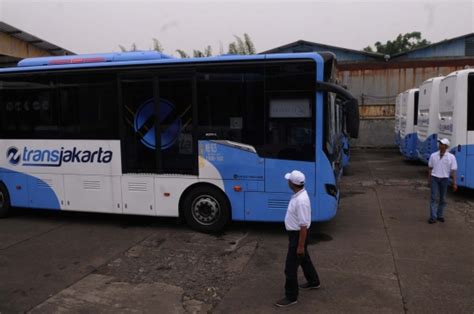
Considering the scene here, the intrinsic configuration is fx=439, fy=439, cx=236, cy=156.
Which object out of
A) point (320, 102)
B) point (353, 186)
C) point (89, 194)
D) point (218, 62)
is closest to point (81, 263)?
point (89, 194)

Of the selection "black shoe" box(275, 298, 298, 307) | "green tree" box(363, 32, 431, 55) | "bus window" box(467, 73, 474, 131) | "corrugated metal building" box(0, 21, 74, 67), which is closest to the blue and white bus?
"black shoe" box(275, 298, 298, 307)

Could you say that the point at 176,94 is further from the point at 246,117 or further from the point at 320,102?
the point at 320,102

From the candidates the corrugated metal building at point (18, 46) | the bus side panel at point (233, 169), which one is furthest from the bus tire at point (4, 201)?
the corrugated metal building at point (18, 46)

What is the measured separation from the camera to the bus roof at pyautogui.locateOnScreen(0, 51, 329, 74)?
23.3ft

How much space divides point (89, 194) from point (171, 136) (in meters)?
2.04

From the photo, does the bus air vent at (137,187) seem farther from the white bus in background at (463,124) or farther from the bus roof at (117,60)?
the white bus in background at (463,124)

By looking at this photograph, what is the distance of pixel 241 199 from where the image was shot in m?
7.38

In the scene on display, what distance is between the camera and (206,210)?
7598 mm

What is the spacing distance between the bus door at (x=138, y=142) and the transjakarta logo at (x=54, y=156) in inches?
18.7

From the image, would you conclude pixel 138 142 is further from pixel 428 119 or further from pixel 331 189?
pixel 428 119

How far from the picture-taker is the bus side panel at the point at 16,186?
28.8 feet

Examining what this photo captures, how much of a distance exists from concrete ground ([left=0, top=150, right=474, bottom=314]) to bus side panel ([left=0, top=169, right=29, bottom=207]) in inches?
17.5

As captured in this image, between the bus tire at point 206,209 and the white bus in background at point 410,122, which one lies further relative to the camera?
the white bus in background at point 410,122

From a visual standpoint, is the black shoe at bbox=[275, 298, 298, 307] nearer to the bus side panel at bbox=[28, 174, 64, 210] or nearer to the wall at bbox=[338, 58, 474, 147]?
the bus side panel at bbox=[28, 174, 64, 210]
